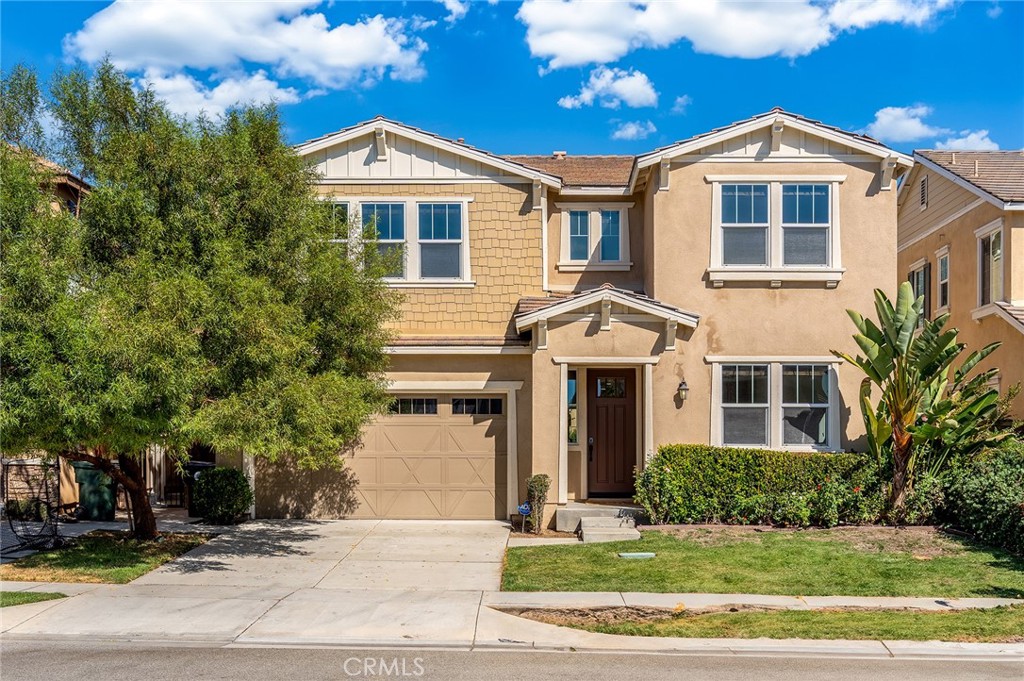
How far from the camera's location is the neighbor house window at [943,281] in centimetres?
2077

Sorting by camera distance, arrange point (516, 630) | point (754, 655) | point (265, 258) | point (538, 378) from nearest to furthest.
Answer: point (754, 655) < point (516, 630) < point (265, 258) < point (538, 378)

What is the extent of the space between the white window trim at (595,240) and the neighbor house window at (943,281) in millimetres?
8628

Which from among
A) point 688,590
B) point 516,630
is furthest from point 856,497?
point 516,630

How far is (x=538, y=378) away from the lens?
1542cm

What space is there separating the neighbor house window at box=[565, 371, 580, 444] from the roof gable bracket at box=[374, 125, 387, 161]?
5.48 metres

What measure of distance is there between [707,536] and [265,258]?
788cm

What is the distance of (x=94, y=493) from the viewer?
15.5 meters

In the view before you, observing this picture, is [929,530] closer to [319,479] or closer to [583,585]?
[583,585]

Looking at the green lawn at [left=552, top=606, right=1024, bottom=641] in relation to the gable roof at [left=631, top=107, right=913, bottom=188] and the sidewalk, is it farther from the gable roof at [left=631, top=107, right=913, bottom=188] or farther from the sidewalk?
the gable roof at [left=631, top=107, right=913, bottom=188]

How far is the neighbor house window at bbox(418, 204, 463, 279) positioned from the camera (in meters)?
16.6

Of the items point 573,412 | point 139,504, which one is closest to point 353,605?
point 139,504

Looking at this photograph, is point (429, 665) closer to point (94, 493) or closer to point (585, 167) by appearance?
point (94, 493)

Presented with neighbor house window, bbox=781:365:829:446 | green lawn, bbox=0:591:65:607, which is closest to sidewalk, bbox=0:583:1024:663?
green lawn, bbox=0:591:65:607

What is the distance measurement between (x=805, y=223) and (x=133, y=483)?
40.3 ft
